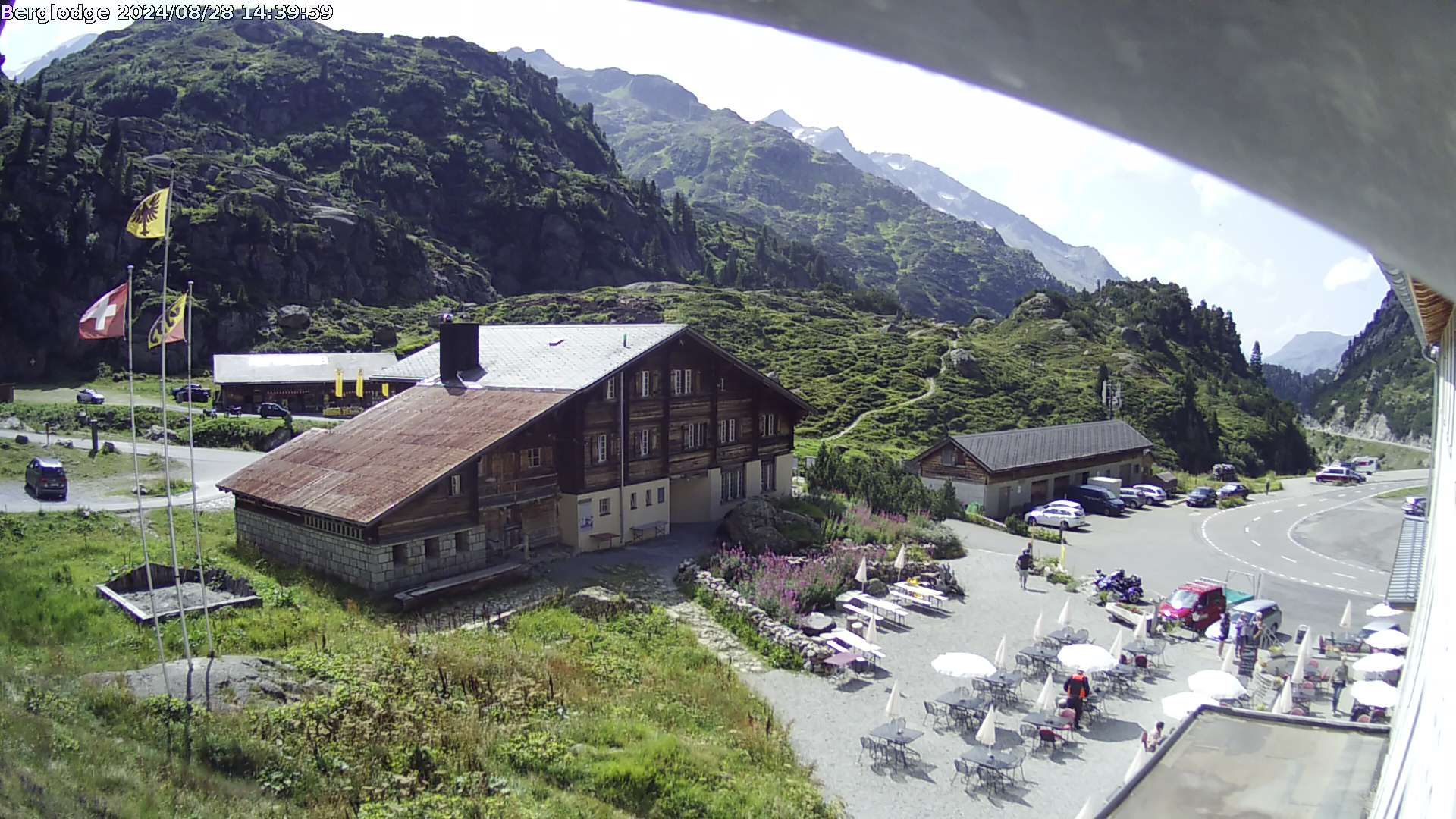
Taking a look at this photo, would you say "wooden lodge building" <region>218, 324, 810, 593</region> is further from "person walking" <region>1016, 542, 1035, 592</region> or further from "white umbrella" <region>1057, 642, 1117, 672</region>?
"white umbrella" <region>1057, 642, 1117, 672</region>

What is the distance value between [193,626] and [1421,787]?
1865cm

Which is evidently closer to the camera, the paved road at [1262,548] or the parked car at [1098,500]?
the paved road at [1262,548]

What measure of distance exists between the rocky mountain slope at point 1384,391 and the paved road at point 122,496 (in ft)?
408

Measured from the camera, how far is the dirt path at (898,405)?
65500 mm

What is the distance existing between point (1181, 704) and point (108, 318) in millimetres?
A: 20307

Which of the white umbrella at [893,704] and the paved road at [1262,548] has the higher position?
the white umbrella at [893,704]

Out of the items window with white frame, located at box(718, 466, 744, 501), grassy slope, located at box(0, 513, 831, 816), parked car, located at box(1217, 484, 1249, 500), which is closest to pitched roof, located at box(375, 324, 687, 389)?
window with white frame, located at box(718, 466, 744, 501)

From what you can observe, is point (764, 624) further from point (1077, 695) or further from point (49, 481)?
point (49, 481)

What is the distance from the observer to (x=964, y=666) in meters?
17.9

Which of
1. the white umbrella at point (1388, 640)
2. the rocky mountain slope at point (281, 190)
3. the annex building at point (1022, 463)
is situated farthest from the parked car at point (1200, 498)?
the rocky mountain slope at point (281, 190)

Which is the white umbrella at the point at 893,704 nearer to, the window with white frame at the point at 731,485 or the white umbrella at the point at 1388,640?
the white umbrella at the point at 1388,640

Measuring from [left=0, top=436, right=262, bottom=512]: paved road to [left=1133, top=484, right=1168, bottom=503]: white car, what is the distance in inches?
1855

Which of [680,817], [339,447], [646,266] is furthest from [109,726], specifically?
[646,266]

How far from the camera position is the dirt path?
65.5 meters
